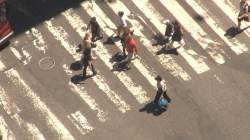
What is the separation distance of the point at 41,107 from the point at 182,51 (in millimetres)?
7628

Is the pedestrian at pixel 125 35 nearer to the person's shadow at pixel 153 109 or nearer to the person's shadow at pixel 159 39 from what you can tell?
the person's shadow at pixel 159 39

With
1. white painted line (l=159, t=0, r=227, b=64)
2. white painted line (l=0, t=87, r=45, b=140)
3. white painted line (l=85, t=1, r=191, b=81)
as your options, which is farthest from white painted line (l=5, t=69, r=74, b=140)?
white painted line (l=159, t=0, r=227, b=64)

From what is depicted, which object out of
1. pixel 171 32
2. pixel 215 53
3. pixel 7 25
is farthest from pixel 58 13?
pixel 215 53

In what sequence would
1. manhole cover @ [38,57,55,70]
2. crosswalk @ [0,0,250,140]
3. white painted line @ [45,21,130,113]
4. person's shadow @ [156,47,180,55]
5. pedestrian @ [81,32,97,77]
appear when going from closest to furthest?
crosswalk @ [0,0,250,140]
white painted line @ [45,21,130,113]
pedestrian @ [81,32,97,77]
manhole cover @ [38,57,55,70]
person's shadow @ [156,47,180,55]

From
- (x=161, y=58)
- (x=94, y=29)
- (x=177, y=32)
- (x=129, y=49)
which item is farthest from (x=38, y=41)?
(x=177, y=32)

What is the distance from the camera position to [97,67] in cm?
2620

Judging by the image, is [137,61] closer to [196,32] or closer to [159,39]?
[159,39]

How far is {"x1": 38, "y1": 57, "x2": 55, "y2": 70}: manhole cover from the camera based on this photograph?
2641 cm

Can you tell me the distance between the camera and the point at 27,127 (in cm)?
2398

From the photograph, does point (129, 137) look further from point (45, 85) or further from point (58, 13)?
point (58, 13)

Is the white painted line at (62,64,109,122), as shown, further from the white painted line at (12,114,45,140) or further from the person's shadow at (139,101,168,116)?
the white painted line at (12,114,45,140)

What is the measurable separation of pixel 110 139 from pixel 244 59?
8081mm

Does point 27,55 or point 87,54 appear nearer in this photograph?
point 87,54

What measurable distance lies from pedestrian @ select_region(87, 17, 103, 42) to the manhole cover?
2.41m
